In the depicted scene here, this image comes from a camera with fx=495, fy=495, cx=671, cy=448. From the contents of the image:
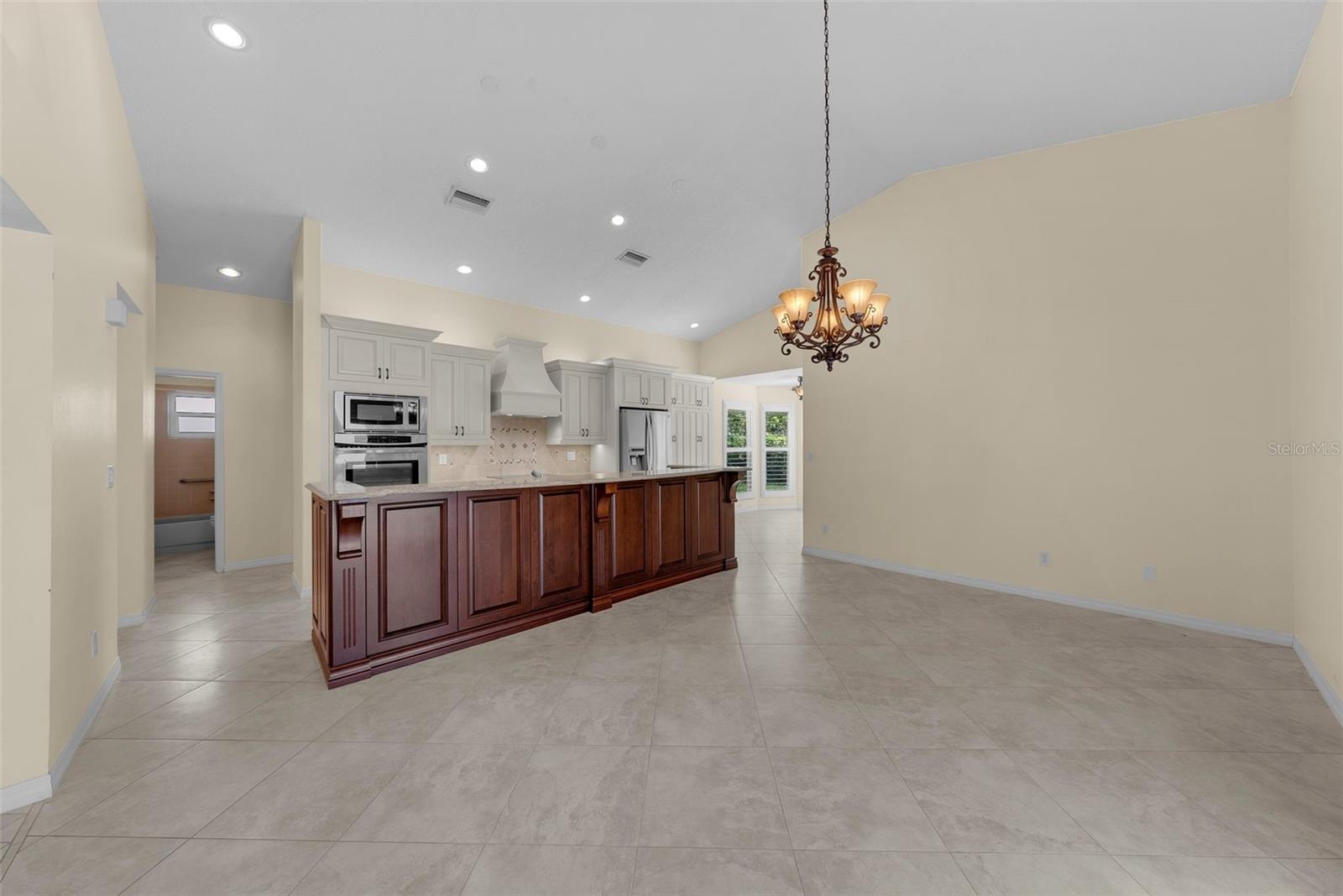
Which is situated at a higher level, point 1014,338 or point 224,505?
point 1014,338

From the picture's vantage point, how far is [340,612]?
103 inches

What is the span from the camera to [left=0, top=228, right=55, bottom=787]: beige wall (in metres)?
1.66

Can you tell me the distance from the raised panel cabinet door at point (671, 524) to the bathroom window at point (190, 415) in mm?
6404

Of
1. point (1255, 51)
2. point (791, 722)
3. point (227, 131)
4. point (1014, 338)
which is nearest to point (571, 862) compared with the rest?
point (791, 722)

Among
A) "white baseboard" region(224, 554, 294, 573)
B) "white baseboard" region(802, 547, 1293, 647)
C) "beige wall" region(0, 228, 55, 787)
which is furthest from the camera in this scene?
"white baseboard" region(224, 554, 294, 573)

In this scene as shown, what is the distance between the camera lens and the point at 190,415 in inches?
262

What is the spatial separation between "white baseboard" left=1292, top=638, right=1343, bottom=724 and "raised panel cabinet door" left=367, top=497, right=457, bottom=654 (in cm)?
444

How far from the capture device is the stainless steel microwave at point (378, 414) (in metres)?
4.43

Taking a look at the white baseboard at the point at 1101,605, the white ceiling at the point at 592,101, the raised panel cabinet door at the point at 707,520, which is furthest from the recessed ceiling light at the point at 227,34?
the white baseboard at the point at 1101,605

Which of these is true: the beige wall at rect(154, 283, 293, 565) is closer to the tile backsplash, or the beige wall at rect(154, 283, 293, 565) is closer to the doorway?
the doorway

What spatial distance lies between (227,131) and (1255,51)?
19.9ft

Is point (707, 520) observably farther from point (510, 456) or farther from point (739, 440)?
point (739, 440)

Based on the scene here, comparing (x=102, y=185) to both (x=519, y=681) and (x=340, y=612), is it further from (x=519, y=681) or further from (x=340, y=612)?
(x=519, y=681)

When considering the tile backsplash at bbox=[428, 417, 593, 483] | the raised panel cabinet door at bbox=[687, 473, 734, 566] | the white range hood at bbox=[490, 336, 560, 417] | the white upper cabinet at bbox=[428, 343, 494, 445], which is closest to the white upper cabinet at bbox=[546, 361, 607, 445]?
the tile backsplash at bbox=[428, 417, 593, 483]
